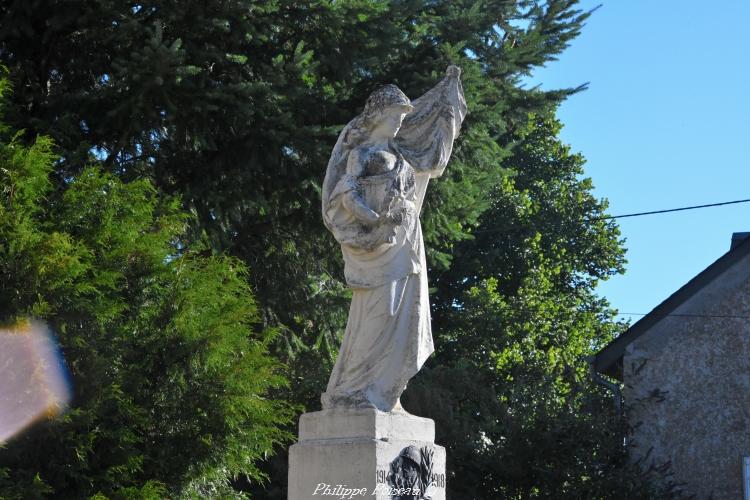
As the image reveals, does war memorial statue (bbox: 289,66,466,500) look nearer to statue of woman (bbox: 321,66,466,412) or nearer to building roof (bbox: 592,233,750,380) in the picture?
statue of woman (bbox: 321,66,466,412)

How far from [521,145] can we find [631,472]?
16.4m

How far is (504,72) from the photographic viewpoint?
1509cm

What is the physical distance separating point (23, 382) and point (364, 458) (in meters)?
5.41

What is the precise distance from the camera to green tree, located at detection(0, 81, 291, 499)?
36.8 ft

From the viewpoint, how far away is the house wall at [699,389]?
16078mm

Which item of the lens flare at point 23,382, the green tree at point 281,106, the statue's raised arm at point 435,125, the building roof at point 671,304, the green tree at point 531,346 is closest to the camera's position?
the statue's raised arm at point 435,125

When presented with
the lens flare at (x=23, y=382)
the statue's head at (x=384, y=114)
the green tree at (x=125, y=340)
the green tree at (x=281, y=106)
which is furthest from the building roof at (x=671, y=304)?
the statue's head at (x=384, y=114)

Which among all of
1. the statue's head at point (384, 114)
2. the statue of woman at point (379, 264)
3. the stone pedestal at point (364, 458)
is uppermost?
the statue's head at point (384, 114)

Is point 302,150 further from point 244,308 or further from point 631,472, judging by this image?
point 631,472

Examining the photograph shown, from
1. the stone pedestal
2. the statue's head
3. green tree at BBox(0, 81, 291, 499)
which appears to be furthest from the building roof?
the stone pedestal

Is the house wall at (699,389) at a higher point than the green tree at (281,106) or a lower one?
lower

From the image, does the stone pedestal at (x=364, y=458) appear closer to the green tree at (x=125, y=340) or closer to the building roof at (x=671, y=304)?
the green tree at (x=125, y=340)

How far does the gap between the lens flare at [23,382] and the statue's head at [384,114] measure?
496 cm

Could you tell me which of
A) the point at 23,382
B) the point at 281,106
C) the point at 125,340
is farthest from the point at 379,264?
the point at 281,106
